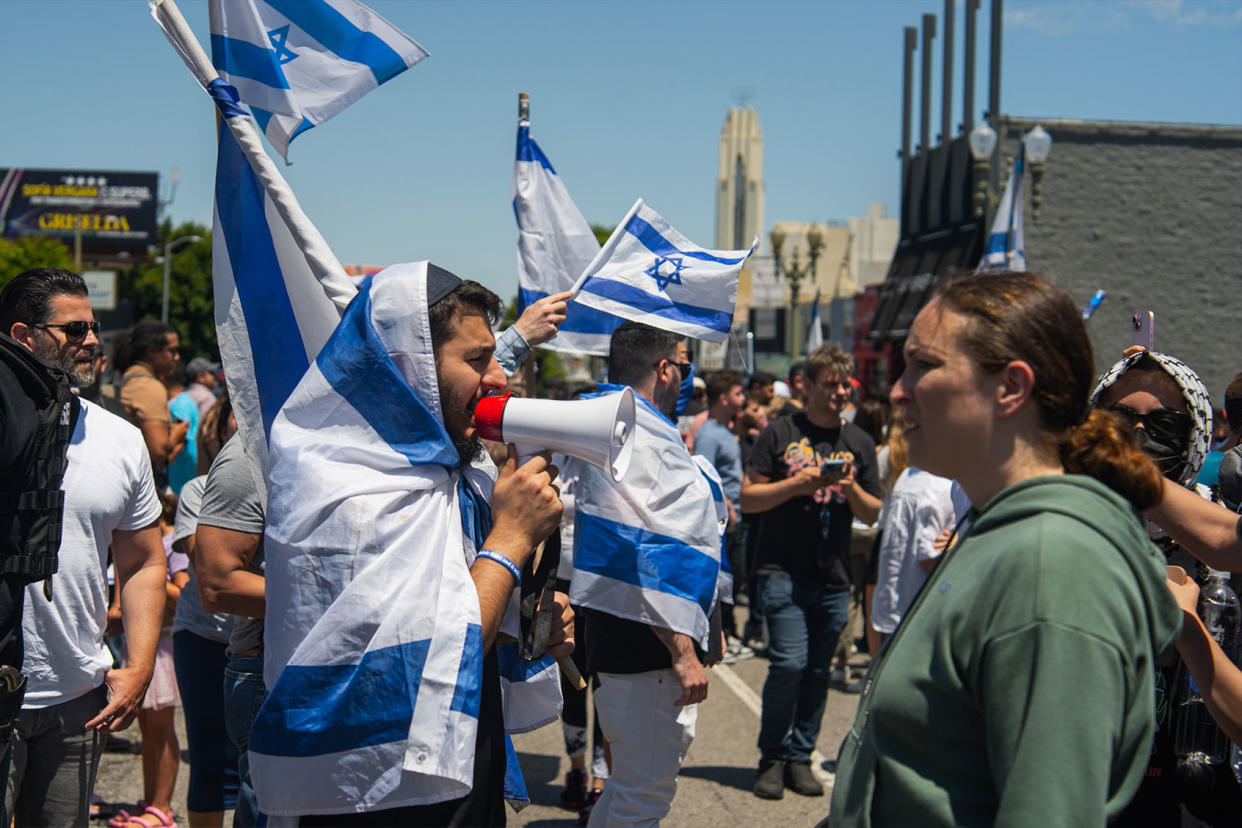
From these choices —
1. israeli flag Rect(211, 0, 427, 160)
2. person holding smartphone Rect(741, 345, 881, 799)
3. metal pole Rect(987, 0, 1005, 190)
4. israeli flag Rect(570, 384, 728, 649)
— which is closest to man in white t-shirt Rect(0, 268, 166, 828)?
israeli flag Rect(211, 0, 427, 160)

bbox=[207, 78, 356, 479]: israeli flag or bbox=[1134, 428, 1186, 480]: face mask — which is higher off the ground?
bbox=[207, 78, 356, 479]: israeli flag

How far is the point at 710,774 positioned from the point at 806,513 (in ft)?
5.09

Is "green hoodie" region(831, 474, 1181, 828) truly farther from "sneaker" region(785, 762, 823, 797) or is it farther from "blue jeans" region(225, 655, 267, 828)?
"sneaker" region(785, 762, 823, 797)

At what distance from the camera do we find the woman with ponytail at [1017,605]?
149cm

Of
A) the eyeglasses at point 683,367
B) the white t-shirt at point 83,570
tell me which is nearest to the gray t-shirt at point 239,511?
the white t-shirt at point 83,570

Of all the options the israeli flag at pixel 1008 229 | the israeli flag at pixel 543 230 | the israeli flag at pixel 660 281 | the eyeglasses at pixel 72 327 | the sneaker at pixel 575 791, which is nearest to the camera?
the eyeglasses at pixel 72 327

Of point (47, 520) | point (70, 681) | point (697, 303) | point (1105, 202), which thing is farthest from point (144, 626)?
point (1105, 202)

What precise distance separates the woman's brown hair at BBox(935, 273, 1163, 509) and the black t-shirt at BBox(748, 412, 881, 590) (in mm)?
4172

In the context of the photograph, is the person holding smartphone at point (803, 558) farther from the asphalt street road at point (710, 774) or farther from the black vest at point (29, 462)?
the black vest at point (29, 462)

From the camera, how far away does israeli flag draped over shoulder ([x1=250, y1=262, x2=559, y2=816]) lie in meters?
2.03

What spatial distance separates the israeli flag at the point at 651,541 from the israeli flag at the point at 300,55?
1508 mm

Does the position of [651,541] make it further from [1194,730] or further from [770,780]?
[770,780]

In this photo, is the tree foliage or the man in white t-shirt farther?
the tree foliage

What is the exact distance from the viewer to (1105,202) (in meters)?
26.7
